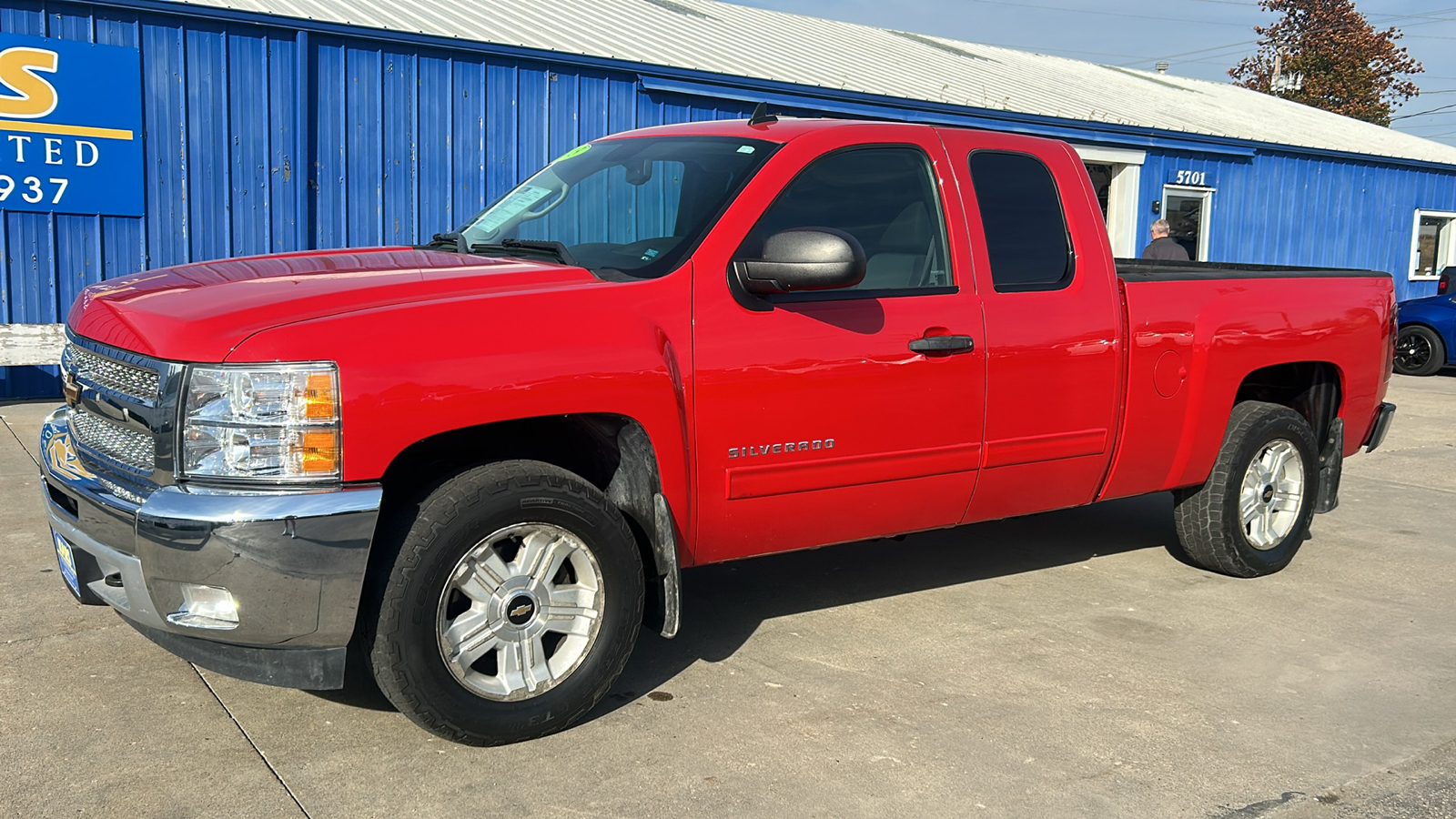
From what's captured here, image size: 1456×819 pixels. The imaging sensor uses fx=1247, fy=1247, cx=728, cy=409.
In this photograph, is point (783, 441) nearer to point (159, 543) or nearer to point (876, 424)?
point (876, 424)

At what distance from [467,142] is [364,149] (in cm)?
97

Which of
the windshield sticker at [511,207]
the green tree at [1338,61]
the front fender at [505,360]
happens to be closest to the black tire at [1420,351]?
the windshield sticker at [511,207]

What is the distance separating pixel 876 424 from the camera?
13.9ft

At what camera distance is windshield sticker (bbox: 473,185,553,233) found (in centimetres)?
476

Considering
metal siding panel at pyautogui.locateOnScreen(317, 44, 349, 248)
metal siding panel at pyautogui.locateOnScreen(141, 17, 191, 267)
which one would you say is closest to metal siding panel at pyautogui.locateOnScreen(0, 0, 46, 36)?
metal siding panel at pyautogui.locateOnScreen(141, 17, 191, 267)

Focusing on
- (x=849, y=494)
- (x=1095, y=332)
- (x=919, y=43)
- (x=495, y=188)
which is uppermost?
(x=919, y=43)

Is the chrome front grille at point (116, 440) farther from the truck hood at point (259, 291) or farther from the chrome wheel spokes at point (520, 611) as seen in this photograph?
the chrome wheel spokes at point (520, 611)

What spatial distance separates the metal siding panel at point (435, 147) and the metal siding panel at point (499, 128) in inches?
14.3

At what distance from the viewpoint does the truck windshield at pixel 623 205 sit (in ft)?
13.4

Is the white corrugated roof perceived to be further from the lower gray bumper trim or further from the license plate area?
the lower gray bumper trim

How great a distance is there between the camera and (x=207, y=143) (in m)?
10.5

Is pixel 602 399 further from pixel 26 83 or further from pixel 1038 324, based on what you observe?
pixel 26 83

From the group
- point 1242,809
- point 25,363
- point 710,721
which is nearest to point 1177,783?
point 1242,809

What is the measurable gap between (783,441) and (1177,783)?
5.04 feet
